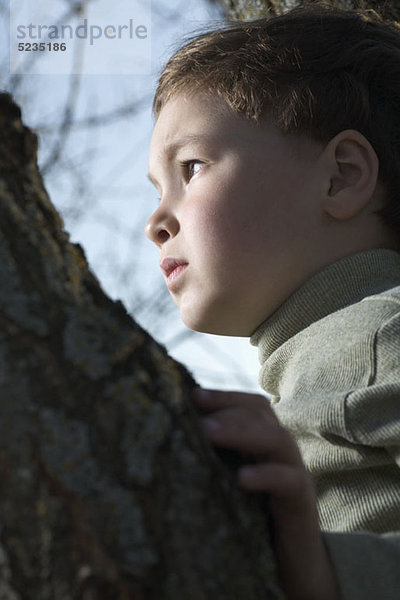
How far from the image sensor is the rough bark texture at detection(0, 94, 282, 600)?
0.63 meters

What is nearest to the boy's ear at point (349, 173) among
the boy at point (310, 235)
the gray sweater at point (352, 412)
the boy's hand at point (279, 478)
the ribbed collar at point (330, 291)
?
the boy at point (310, 235)

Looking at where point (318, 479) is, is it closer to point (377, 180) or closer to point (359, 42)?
point (377, 180)

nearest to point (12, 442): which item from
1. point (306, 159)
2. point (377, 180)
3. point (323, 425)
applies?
point (323, 425)

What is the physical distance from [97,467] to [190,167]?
1.18 metres

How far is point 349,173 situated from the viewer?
5.74ft

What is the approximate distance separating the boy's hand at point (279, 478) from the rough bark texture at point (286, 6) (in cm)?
207

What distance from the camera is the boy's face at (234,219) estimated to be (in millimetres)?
1603

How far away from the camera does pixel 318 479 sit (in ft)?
4.18

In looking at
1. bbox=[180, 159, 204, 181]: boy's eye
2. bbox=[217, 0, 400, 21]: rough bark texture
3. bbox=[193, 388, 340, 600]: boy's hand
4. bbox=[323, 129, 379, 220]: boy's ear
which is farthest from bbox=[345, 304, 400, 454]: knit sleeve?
bbox=[217, 0, 400, 21]: rough bark texture

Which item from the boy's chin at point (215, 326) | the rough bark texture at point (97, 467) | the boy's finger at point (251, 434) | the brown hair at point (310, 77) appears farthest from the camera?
the brown hair at point (310, 77)

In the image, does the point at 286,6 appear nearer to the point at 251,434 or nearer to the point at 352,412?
the point at 352,412

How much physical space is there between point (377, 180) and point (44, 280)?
1.25 meters

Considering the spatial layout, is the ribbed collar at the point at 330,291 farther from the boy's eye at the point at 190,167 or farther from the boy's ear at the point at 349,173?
the boy's eye at the point at 190,167

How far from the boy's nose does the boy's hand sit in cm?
91
